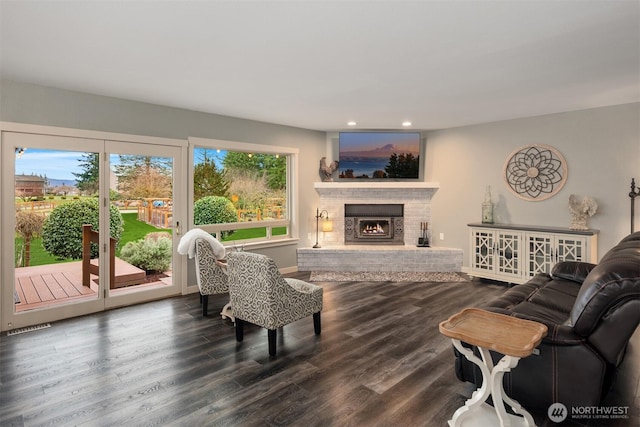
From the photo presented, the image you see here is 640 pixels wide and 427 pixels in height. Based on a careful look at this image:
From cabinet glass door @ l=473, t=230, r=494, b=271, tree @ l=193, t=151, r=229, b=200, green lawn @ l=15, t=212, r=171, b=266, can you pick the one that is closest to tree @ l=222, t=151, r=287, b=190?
tree @ l=193, t=151, r=229, b=200

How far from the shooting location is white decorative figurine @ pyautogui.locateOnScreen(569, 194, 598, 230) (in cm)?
488

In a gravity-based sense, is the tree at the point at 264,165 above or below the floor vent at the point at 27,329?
above

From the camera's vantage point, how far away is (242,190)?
593cm

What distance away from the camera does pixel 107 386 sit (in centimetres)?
259

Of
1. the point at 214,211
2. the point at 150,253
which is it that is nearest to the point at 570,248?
the point at 214,211

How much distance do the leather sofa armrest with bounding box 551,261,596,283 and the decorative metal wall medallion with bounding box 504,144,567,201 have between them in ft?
6.28

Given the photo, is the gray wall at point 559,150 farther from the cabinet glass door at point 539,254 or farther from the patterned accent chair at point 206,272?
the patterned accent chair at point 206,272

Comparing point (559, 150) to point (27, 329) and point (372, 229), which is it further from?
point (27, 329)

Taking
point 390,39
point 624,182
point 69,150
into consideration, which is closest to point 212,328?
point 69,150

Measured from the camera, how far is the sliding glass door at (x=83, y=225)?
3.77 m

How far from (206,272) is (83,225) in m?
1.62

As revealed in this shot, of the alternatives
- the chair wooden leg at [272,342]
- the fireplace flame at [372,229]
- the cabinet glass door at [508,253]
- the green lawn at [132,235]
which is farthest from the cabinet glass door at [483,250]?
the chair wooden leg at [272,342]

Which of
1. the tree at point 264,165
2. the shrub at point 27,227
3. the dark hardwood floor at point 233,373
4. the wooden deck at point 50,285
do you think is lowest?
the dark hardwood floor at point 233,373

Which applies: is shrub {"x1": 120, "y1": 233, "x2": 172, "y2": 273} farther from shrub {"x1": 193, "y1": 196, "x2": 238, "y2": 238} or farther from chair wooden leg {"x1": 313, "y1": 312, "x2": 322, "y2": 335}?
chair wooden leg {"x1": 313, "y1": 312, "x2": 322, "y2": 335}
